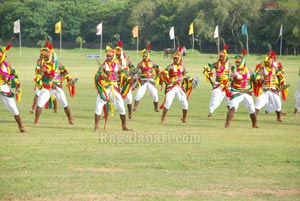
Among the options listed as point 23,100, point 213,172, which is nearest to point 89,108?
point 23,100

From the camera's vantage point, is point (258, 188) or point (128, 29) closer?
point (258, 188)

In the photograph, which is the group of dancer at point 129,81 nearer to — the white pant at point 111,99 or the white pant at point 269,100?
the white pant at point 111,99

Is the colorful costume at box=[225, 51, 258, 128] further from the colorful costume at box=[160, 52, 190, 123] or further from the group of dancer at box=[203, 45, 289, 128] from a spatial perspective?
the colorful costume at box=[160, 52, 190, 123]

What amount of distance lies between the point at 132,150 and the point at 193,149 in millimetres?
1306

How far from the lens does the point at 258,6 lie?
109250mm

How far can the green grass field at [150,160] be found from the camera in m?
10.7

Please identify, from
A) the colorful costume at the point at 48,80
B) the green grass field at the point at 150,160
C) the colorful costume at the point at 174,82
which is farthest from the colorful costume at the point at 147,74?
Answer: the colorful costume at the point at 48,80


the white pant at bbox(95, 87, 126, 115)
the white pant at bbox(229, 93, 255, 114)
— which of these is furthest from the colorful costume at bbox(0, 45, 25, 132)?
the white pant at bbox(229, 93, 255, 114)

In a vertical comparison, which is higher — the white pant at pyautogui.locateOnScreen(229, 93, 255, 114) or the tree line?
the tree line

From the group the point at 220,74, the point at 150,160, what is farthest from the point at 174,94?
the point at 150,160

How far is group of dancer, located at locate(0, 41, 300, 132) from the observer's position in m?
17.8

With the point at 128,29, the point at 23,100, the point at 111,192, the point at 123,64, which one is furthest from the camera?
the point at 128,29

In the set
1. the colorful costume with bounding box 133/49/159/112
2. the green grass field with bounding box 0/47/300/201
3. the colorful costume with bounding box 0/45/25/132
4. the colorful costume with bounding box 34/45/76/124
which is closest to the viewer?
the green grass field with bounding box 0/47/300/201

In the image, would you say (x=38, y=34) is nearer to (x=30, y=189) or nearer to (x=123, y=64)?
(x=123, y=64)
